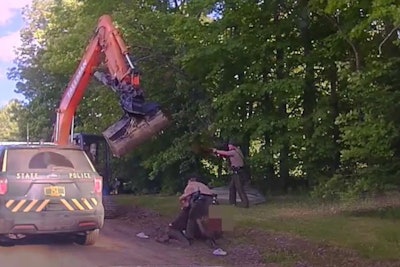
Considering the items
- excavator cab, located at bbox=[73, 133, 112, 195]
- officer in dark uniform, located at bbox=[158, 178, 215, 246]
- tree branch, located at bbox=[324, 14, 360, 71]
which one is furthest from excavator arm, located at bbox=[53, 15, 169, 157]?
tree branch, located at bbox=[324, 14, 360, 71]

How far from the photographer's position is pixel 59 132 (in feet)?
56.3

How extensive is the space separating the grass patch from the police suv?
11.0 ft

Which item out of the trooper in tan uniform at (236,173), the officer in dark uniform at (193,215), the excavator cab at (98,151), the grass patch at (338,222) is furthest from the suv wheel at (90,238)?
the excavator cab at (98,151)

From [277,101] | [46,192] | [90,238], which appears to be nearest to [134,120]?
[90,238]

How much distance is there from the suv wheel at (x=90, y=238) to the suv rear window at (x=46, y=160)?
1.18 metres

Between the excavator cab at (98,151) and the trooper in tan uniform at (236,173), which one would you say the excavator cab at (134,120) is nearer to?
the trooper in tan uniform at (236,173)

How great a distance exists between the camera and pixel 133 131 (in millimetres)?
14992

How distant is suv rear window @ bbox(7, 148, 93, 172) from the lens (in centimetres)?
1148

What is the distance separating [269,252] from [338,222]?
348 cm

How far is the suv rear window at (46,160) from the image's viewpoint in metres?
11.5

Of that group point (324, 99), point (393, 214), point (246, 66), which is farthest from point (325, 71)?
point (393, 214)

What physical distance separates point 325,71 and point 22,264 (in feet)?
42.2

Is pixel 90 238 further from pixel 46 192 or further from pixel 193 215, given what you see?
pixel 193 215

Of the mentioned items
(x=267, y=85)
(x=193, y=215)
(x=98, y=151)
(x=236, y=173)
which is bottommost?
(x=193, y=215)
